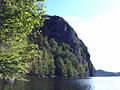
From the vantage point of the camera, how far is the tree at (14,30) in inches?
483

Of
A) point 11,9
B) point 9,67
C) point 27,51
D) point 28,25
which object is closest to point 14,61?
point 9,67

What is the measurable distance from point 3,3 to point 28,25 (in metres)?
2.52

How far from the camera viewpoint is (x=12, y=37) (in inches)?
516

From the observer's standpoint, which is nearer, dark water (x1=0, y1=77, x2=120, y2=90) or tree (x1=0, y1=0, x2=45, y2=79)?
tree (x1=0, y1=0, x2=45, y2=79)

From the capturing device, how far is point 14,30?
12.7m

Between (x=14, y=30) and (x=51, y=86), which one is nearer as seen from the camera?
(x=14, y=30)

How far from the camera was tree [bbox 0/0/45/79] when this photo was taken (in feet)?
40.3

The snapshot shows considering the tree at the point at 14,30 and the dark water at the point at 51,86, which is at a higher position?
the tree at the point at 14,30

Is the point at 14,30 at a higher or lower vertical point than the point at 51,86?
higher

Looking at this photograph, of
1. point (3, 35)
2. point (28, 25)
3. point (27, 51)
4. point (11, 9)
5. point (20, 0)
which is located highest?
point (20, 0)

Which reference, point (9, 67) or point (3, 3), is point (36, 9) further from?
point (9, 67)

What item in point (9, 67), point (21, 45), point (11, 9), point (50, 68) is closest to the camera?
point (11, 9)

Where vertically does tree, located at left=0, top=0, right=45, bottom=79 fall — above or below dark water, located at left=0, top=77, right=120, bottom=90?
above

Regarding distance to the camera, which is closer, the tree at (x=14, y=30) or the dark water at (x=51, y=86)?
the tree at (x=14, y=30)
